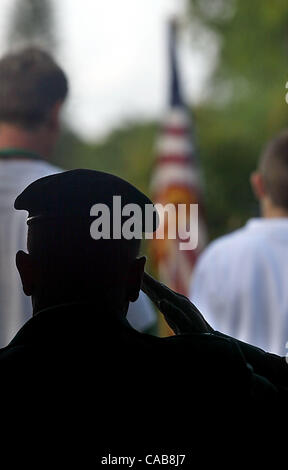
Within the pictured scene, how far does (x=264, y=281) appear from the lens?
3148 millimetres

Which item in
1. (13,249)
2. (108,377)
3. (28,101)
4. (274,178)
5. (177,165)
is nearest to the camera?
(108,377)

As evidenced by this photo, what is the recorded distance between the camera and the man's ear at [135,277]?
114cm

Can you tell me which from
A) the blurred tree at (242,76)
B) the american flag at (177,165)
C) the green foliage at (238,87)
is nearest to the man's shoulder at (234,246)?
the american flag at (177,165)

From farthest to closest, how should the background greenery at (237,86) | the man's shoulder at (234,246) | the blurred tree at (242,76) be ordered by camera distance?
the blurred tree at (242,76) < the background greenery at (237,86) < the man's shoulder at (234,246)

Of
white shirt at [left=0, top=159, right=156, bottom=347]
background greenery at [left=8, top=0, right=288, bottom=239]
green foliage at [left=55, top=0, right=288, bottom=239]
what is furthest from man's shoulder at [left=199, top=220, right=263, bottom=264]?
green foliage at [left=55, top=0, right=288, bottom=239]

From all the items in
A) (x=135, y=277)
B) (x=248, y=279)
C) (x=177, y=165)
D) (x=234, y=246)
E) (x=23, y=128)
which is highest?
(x=177, y=165)

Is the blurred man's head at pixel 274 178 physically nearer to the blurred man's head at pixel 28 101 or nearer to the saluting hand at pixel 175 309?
the blurred man's head at pixel 28 101

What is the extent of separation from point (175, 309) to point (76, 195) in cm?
18

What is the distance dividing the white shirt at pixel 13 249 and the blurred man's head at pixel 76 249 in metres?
0.19

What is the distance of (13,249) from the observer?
176cm

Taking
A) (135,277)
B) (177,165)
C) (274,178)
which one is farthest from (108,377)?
(177,165)

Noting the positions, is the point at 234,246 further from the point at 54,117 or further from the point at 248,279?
the point at 54,117

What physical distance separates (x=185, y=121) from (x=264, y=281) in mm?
3608
